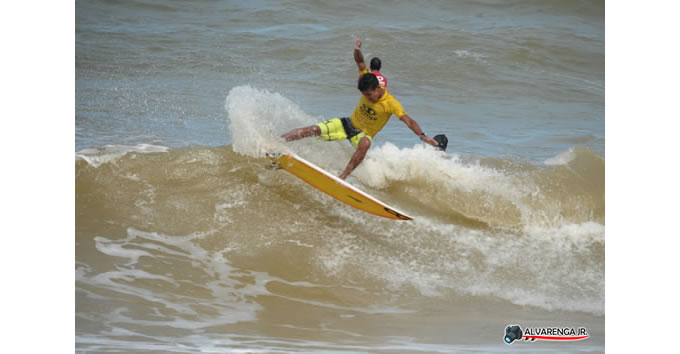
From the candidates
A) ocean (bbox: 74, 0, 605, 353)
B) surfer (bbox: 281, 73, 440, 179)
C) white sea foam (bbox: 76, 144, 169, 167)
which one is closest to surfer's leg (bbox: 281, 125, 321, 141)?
surfer (bbox: 281, 73, 440, 179)

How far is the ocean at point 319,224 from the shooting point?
12.1 feet

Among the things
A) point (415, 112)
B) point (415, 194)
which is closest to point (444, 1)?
point (415, 112)

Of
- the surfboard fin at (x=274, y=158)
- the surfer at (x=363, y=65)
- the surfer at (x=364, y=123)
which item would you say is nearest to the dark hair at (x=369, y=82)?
the surfer at (x=364, y=123)

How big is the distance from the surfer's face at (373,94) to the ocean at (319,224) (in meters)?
0.82

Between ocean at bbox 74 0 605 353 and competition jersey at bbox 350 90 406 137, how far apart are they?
0.57m

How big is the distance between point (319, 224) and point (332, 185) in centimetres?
33

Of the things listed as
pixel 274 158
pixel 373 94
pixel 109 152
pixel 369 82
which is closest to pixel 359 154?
pixel 373 94

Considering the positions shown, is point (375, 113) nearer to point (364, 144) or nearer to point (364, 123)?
point (364, 123)

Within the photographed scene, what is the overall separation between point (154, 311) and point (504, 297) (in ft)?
7.70

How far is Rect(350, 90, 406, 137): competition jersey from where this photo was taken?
510 centimetres

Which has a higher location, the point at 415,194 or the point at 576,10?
the point at 576,10

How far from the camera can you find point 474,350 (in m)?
3.49

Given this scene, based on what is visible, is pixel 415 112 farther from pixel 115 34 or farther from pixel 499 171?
pixel 115 34

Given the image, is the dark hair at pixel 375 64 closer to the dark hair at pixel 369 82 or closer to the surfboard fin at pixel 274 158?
the dark hair at pixel 369 82
